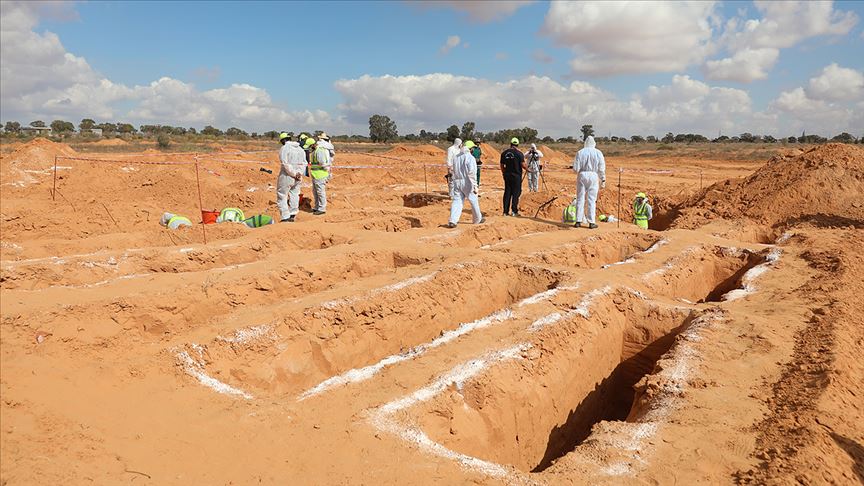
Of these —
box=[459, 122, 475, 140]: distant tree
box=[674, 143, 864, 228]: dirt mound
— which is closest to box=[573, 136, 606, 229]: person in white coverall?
box=[674, 143, 864, 228]: dirt mound

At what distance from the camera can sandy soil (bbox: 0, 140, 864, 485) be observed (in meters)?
3.28

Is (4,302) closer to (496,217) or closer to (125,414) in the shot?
(125,414)

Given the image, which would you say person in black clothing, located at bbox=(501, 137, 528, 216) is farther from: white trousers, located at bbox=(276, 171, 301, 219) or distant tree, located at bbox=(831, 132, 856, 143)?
distant tree, located at bbox=(831, 132, 856, 143)

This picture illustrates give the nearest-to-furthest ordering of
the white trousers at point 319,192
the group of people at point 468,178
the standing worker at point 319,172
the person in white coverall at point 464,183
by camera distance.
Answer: the person in white coverall at point 464,183, the group of people at point 468,178, the standing worker at point 319,172, the white trousers at point 319,192

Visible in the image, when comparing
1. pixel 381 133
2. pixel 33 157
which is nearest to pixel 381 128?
pixel 381 133

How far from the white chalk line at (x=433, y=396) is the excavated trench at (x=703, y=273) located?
142 inches

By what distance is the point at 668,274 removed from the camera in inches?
300

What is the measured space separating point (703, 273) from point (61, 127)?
6344 centimetres

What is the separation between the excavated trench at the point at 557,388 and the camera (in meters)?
4.21

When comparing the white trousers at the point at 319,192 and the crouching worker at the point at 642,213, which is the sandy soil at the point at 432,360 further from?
the white trousers at the point at 319,192

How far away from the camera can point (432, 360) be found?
4.68m

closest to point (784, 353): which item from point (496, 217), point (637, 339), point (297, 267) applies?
point (637, 339)

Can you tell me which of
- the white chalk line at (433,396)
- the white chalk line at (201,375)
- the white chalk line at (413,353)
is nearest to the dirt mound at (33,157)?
the white chalk line at (201,375)

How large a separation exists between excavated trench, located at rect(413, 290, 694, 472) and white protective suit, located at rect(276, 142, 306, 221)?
7.34m
